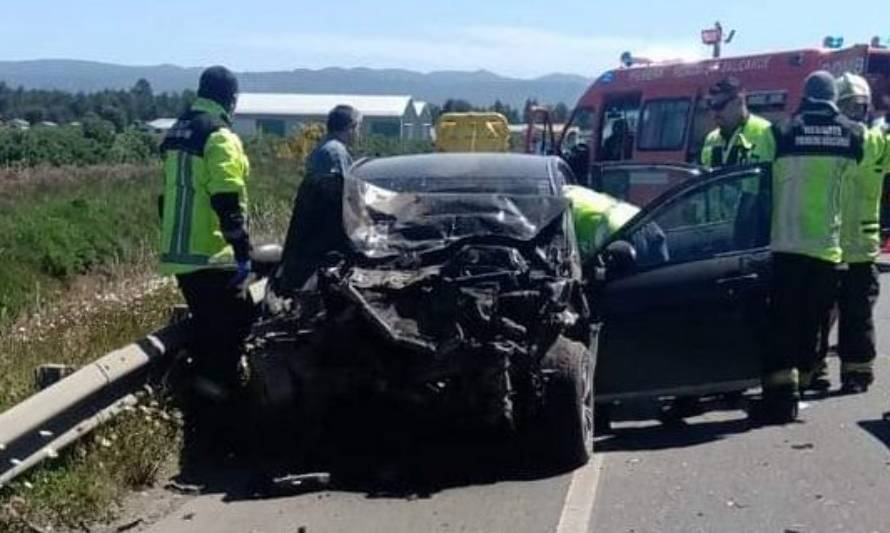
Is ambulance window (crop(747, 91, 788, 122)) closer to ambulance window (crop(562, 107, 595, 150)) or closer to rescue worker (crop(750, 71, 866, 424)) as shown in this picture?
ambulance window (crop(562, 107, 595, 150))

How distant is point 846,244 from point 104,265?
54.3 feet

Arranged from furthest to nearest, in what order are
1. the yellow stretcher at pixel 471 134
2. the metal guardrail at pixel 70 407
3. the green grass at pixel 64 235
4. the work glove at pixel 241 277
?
the yellow stretcher at pixel 471 134 < the green grass at pixel 64 235 < the work glove at pixel 241 277 < the metal guardrail at pixel 70 407

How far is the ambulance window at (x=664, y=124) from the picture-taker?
21.6m

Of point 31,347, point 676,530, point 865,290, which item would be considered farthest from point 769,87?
point 676,530

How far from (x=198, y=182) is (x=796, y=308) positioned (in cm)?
341

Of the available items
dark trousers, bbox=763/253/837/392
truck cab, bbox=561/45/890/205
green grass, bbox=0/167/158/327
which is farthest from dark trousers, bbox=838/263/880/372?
green grass, bbox=0/167/158/327

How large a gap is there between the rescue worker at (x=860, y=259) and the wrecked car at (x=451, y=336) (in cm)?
240

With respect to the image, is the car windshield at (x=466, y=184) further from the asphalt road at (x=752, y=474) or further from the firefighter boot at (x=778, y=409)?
the firefighter boot at (x=778, y=409)

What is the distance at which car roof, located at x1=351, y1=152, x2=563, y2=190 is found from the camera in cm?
946

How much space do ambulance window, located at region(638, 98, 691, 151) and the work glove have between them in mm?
13467

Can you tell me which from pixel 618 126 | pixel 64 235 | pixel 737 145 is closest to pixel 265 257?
pixel 737 145

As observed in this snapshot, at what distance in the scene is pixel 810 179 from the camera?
9461 millimetres

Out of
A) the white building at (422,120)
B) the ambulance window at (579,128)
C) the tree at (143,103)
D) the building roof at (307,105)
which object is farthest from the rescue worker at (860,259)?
the tree at (143,103)

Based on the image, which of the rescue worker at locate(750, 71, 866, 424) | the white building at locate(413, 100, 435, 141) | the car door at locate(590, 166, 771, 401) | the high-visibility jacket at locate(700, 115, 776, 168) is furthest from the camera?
the white building at locate(413, 100, 435, 141)
